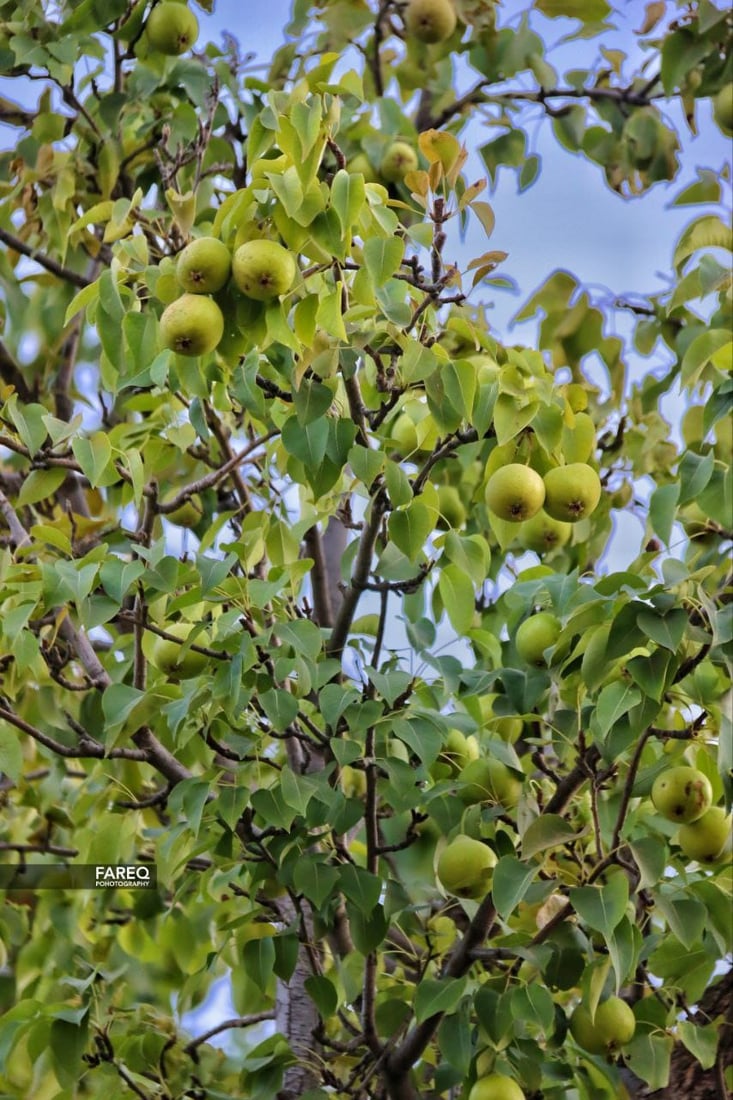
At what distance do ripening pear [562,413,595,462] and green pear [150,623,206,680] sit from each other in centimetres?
56

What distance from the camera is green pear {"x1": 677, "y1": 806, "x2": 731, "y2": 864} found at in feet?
5.97

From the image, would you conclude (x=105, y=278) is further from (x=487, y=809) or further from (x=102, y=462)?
(x=487, y=809)

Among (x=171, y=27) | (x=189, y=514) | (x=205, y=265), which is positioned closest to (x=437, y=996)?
(x=205, y=265)

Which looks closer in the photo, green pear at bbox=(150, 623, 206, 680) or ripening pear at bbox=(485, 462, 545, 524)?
ripening pear at bbox=(485, 462, 545, 524)

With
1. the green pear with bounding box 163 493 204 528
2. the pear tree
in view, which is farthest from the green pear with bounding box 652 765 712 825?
the green pear with bounding box 163 493 204 528

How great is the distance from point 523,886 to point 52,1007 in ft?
2.33

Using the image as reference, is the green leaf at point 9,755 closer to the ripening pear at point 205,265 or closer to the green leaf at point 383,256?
the ripening pear at point 205,265

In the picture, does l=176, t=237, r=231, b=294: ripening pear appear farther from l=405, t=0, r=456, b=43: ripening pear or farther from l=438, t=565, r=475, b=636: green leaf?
l=405, t=0, r=456, b=43: ripening pear

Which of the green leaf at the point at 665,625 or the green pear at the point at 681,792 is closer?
the green leaf at the point at 665,625

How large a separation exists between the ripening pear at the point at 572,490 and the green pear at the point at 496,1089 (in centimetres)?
73

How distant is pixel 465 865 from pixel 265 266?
87 cm

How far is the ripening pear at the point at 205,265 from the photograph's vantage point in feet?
4.95

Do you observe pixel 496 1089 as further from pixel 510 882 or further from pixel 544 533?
pixel 544 533

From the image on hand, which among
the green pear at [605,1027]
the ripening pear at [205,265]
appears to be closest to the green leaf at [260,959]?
the green pear at [605,1027]
